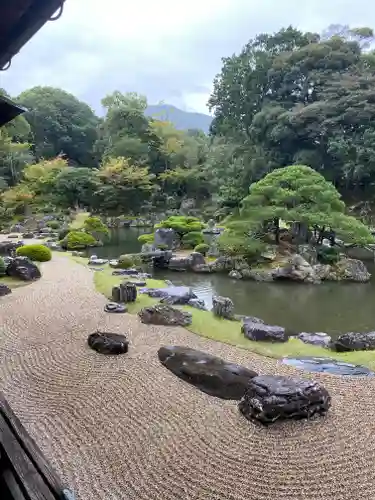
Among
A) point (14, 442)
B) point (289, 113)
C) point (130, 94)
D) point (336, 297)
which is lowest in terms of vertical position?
point (336, 297)

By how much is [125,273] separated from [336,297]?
5.76m

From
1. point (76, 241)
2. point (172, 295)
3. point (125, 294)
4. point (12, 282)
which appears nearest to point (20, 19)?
point (125, 294)

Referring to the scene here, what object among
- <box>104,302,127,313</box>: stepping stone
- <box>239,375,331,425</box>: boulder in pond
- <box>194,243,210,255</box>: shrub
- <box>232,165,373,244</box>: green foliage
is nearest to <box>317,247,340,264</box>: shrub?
<box>232,165,373,244</box>: green foliage

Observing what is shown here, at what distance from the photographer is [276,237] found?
16.1 m

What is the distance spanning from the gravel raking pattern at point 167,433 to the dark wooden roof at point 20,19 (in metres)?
3.10

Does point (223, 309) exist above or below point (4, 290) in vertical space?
above

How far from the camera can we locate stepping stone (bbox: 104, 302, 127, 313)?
338 inches

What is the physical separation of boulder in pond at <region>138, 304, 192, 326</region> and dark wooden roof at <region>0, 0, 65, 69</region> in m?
6.06

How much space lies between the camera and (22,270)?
11500 mm

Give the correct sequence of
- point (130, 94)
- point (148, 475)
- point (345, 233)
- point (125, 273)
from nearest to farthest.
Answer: point (148, 475), point (125, 273), point (345, 233), point (130, 94)

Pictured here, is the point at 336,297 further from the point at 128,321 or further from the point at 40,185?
the point at 40,185

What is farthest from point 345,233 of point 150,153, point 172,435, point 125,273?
point 150,153

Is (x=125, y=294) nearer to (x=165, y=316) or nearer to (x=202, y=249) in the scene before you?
(x=165, y=316)

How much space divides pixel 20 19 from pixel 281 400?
151 inches
